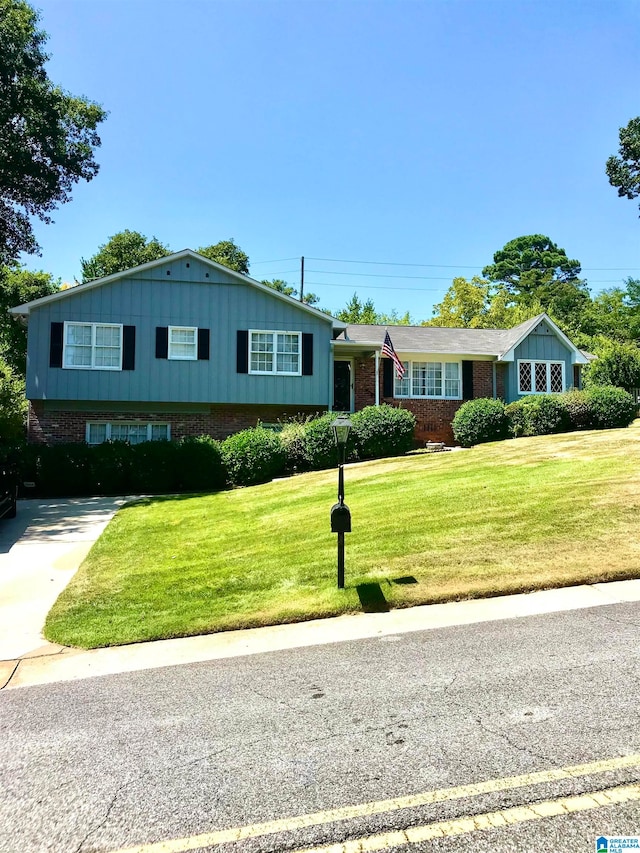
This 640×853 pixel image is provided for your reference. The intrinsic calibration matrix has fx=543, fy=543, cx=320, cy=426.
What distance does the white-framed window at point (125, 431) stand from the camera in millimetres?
19203

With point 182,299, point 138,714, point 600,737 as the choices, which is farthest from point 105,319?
point 600,737

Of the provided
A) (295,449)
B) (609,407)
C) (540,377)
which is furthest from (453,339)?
(295,449)

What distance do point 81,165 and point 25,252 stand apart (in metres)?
4.55

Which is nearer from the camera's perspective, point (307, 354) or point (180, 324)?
point (180, 324)

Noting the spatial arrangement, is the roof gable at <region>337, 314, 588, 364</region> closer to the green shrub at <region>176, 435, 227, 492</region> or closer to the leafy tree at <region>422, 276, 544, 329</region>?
the green shrub at <region>176, 435, 227, 492</region>

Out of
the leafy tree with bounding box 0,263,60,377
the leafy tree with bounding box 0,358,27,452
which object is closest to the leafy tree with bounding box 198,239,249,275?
the leafy tree with bounding box 0,263,60,377

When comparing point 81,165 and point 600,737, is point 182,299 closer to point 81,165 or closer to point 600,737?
point 81,165

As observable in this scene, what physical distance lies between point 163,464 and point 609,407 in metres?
15.2

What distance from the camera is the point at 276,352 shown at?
1961cm

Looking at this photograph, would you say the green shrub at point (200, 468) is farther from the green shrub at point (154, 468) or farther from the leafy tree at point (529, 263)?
the leafy tree at point (529, 263)

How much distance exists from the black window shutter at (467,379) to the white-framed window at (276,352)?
7.20 meters

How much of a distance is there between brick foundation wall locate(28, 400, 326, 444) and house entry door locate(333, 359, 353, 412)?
1495mm

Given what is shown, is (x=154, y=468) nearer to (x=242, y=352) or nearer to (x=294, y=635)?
(x=242, y=352)

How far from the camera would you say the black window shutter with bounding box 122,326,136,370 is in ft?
60.5
